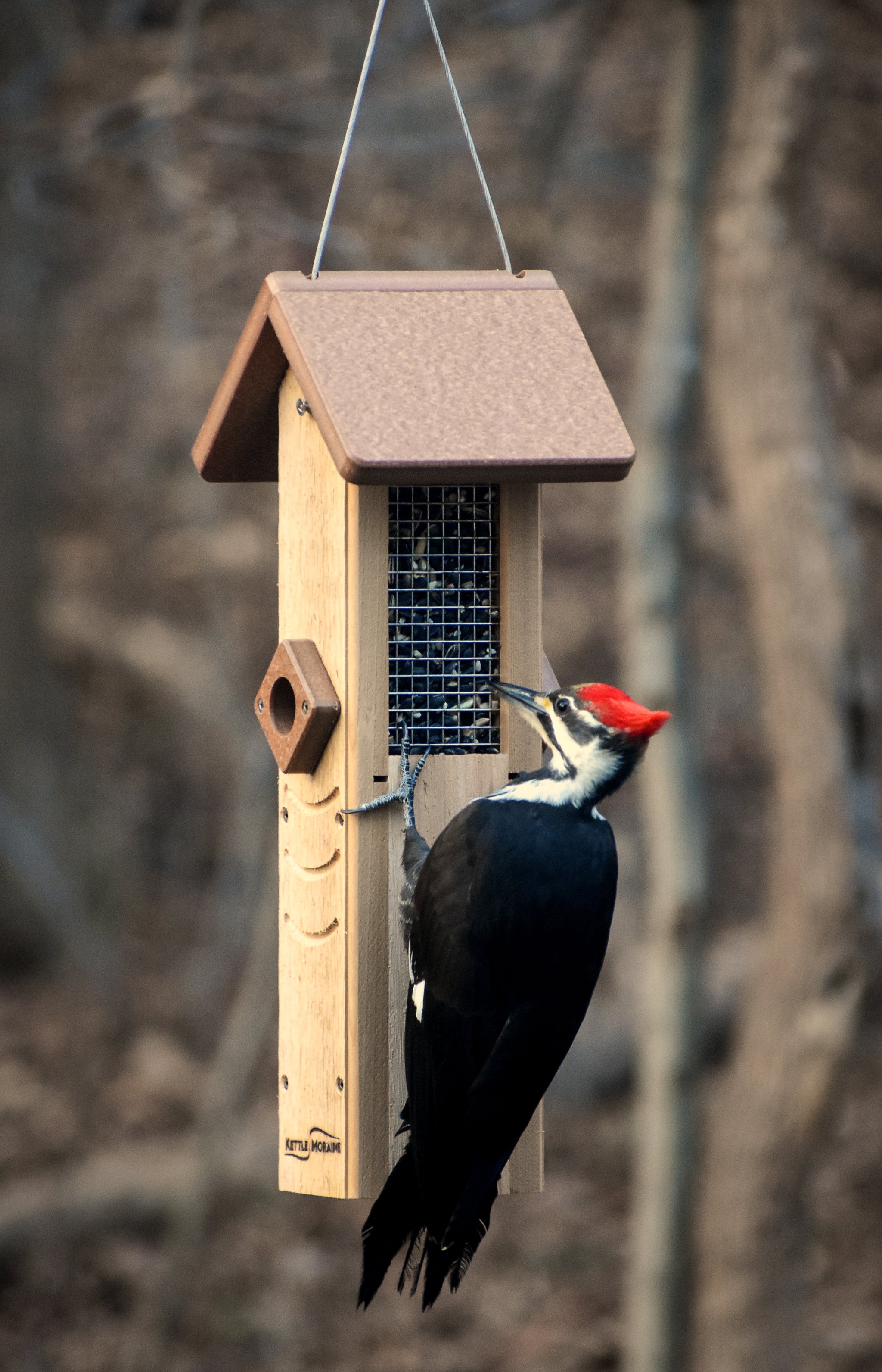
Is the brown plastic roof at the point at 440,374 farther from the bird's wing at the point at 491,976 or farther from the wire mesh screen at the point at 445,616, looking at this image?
the bird's wing at the point at 491,976

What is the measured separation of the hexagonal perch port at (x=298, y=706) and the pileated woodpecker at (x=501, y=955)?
0.29 metres

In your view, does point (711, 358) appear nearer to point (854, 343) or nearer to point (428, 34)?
point (428, 34)

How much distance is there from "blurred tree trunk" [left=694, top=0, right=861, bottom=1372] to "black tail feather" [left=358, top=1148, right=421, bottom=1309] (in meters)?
2.86

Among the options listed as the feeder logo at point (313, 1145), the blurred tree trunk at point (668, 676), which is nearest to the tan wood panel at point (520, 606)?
the feeder logo at point (313, 1145)

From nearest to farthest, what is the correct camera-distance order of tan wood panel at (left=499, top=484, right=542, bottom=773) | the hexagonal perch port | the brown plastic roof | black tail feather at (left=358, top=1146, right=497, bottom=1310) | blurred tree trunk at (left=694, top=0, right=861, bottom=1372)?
the brown plastic roof
black tail feather at (left=358, top=1146, right=497, bottom=1310)
the hexagonal perch port
tan wood panel at (left=499, top=484, right=542, bottom=773)
blurred tree trunk at (left=694, top=0, right=861, bottom=1372)

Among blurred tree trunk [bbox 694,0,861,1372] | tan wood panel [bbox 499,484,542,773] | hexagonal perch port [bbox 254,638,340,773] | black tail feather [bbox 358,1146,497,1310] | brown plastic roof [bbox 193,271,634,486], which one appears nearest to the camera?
brown plastic roof [bbox 193,271,634,486]

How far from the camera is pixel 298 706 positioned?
120 inches

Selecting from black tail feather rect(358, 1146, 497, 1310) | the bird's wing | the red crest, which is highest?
the red crest

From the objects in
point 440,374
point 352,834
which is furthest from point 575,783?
point 440,374

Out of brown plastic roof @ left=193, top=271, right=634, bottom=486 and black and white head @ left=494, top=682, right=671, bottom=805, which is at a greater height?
brown plastic roof @ left=193, top=271, right=634, bottom=486

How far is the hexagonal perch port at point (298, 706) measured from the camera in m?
3.00

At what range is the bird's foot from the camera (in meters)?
2.97

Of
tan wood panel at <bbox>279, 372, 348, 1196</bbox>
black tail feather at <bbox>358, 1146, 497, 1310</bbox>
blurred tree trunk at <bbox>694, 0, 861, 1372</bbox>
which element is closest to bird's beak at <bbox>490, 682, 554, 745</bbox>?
tan wood panel at <bbox>279, 372, 348, 1196</bbox>

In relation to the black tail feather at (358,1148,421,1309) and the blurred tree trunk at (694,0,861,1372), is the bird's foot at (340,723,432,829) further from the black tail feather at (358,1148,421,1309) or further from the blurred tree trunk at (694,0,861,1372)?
the blurred tree trunk at (694,0,861,1372)
